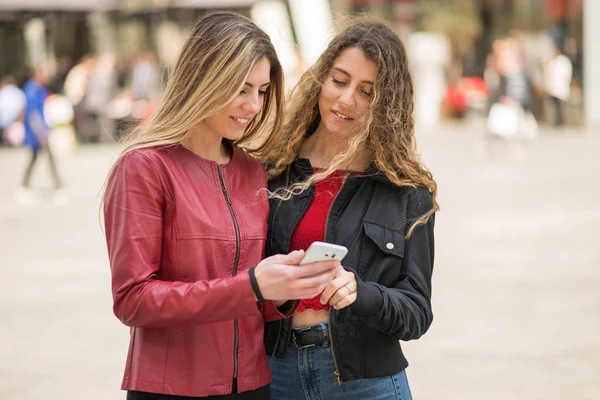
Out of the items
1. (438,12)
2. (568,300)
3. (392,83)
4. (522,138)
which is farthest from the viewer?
(438,12)

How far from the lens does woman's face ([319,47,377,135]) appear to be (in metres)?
2.76

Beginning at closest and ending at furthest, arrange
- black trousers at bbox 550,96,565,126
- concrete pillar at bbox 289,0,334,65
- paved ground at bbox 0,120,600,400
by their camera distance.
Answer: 1. paved ground at bbox 0,120,600,400
2. black trousers at bbox 550,96,565,126
3. concrete pillar at bbox 289,0,334,65

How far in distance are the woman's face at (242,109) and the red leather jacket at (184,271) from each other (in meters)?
0.10

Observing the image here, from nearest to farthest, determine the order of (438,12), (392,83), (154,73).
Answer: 1. (392,83)
2. (154,73)
3. (438,12)

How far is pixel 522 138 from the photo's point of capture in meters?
18.7

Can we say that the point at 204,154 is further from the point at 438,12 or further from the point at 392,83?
the point at 438,12

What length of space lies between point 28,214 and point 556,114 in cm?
1608

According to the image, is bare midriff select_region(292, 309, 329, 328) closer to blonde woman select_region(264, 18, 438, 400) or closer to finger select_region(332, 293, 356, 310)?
blonde woman select_region(264, 18, 438, 400)

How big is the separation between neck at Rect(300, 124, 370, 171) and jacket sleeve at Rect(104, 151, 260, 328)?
0.70 m

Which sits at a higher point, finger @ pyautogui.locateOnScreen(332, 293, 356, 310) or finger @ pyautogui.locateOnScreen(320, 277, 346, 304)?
finger @ pyautogui.locateOnScreen(320, 277, 346, 304)

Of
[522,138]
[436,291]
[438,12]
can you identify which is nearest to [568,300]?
[436,291]

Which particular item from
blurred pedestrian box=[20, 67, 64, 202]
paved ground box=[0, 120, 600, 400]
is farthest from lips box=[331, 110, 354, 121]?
blurred pedestrian box=[20, 67, 64, 202]

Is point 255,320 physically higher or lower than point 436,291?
higher

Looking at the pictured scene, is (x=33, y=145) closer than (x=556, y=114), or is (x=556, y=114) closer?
(x=33, y=145)
